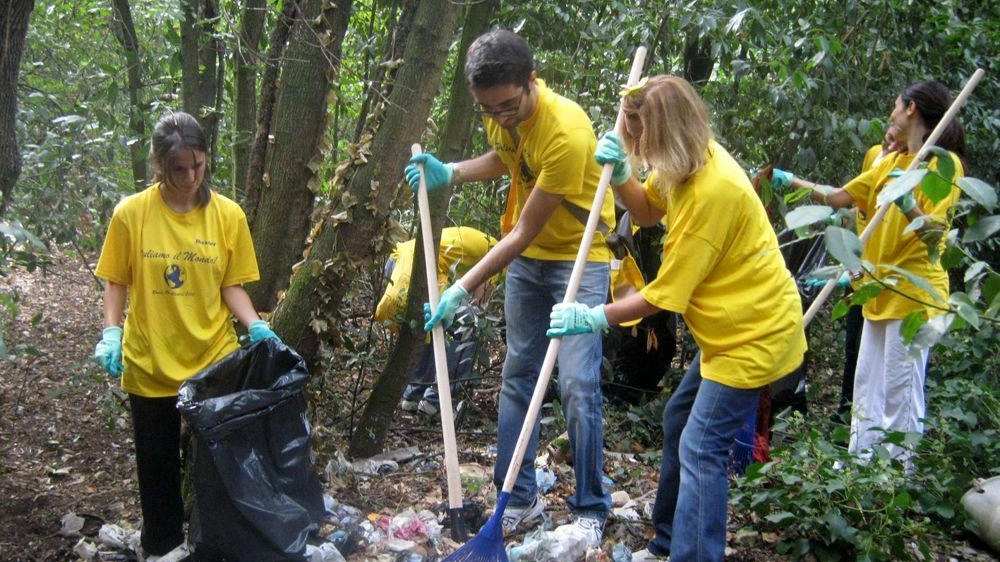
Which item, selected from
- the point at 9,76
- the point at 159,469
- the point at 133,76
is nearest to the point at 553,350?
the point at 159,469

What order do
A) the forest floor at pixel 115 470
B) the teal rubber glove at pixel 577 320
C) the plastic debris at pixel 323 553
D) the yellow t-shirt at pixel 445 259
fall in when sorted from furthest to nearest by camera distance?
the yellow t-shirt at pixel 445 259, the forest floor at pixel 115 470, the plastic debris at pixel 323 553, the teal rubber glove at pixel 577 320

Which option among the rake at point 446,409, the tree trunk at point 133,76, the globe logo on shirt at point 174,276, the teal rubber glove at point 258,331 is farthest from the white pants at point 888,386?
the tree trunk at point 133,76

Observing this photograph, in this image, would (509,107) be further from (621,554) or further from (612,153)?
(621,554)

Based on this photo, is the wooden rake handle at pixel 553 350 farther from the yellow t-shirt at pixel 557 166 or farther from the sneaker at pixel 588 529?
the sneaker at pixel 588 529

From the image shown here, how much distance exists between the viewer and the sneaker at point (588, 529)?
3162mm

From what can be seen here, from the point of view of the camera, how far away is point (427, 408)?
4.95m

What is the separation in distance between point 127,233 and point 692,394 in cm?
201

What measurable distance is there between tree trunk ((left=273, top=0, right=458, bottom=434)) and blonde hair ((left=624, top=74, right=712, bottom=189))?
3.65 ft

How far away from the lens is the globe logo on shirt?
9.96 feet

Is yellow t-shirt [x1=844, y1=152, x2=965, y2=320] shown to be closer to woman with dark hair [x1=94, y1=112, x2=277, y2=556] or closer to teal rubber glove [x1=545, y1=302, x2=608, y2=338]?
teal rubber glove [x1=545, y1=302, x2=608, y2=338]

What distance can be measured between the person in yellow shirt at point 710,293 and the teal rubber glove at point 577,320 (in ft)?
0.15

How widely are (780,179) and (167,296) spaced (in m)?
2.99

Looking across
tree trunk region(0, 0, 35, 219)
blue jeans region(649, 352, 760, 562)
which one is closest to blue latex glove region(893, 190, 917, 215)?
blue jeans region(649, 352, 760, 562)

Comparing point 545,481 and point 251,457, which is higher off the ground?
point 251,457
